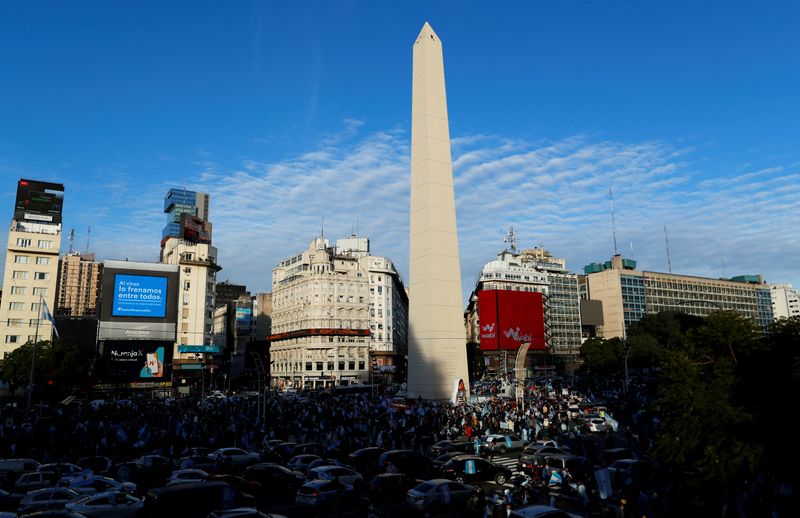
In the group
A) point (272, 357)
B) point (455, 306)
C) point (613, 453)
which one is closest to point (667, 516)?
point (613, 453)

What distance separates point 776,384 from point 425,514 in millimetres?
9261

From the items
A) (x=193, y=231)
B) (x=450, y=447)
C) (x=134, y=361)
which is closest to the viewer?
(x=450, y=447)

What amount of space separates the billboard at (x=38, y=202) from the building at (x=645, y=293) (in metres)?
111

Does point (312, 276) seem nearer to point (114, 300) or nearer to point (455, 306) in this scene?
point (114, 300)

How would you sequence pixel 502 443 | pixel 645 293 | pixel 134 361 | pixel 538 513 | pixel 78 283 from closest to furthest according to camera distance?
1. pixel 538 513
2. pixel 502 443
3. pixel 134 361
4. pixel 645 293
5. pixel 78 283

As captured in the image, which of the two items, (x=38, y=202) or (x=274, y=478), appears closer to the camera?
(x=274, y=478)

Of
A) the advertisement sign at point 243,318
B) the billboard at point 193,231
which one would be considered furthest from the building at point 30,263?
the advertisement sign at point 243,318

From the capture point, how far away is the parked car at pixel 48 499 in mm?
14625

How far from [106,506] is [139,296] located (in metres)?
64.0

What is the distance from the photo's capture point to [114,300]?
7088 cm

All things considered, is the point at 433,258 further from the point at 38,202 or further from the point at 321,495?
the point at 38,202

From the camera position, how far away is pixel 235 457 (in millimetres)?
21266

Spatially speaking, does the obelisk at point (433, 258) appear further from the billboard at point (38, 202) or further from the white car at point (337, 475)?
the billboard at point (38, 202)

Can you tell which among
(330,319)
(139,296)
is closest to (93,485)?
(139,296)
